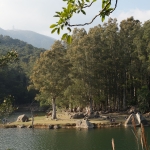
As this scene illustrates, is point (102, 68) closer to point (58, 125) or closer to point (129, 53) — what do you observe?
point (129, 53)

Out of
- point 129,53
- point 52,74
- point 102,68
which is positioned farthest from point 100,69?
point 52,74

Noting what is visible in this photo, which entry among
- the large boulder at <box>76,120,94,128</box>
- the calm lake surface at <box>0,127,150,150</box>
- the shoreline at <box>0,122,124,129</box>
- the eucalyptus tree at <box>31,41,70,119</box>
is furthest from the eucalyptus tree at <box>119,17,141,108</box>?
the calm lake surface at <box>0,127,150,150</box>

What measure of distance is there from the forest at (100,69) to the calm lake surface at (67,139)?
19.8 ft

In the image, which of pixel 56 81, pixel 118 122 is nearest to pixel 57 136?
pixel 118 122

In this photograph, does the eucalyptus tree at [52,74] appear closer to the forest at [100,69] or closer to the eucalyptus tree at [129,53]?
the forest at [100,69]

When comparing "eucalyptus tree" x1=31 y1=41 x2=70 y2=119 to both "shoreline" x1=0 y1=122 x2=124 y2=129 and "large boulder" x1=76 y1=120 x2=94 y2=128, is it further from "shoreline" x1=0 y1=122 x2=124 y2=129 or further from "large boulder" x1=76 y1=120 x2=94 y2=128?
"large boulder" x1=76 y1=120 x2=94 y2=128

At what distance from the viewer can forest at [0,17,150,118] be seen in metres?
27.4

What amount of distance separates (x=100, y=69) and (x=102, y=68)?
32 cm

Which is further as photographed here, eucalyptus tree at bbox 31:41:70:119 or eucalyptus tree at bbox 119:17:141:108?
eucalyptus tree at bbox 119:17:141:108

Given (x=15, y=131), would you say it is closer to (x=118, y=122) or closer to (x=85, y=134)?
(x=85, y=134)

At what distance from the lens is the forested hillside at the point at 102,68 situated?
89.8ft

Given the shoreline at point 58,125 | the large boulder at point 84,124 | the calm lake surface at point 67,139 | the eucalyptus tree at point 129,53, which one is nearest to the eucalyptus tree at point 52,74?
the shoreline at point 58,125

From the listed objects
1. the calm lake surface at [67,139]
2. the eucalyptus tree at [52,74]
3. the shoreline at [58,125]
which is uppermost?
the eucalyptus tree at [52,74]

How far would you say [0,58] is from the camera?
7.74 m
